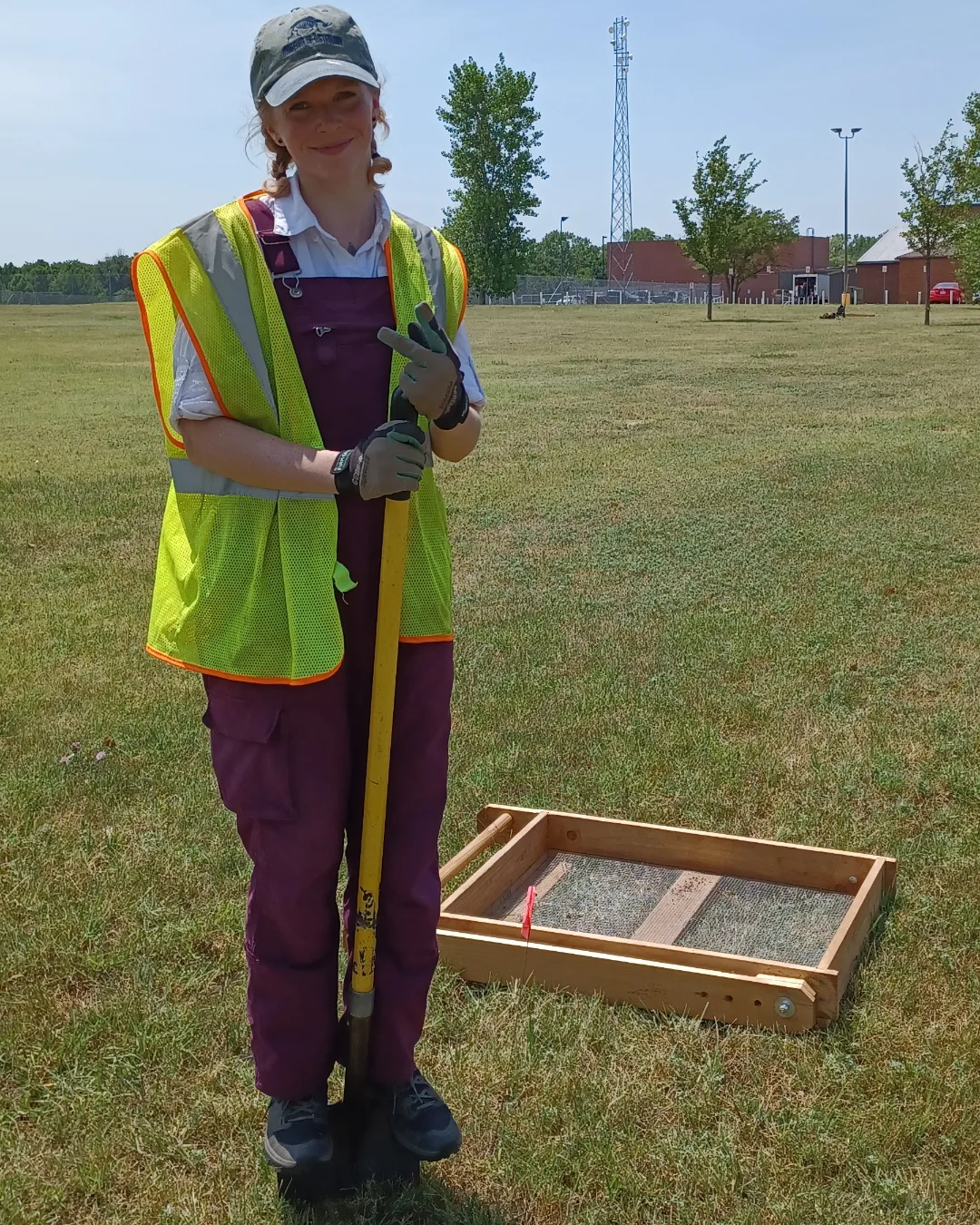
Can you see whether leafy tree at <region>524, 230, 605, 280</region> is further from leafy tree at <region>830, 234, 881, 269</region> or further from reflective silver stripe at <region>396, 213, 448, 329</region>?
reflective silver stripe at <region>396, 213, 448, 329</region>

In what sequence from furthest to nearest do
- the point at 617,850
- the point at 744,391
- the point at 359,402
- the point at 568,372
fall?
the point at 568,372 < the point at 744,391 < the point at 617,850 < the point at 359,402

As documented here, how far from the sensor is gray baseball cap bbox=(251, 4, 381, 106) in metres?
2.54

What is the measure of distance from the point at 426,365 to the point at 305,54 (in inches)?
24.9

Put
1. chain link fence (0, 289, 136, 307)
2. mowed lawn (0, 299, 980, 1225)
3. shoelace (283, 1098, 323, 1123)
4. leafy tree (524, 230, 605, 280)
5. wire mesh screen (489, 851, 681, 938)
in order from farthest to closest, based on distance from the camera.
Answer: leafy tree (524, 230, 605, 280) < chain link fence (0, 289, 136, 307) < wire mesh screen (489, 851, 681, 938) < mowed lawn (0, 299, 980, 1225) < shoelace (283, 1098, 323, 1123)

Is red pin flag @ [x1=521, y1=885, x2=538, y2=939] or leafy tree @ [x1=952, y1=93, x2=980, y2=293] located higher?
leafy tree @ [x1=952, y1=93, x2=980, y2=293]

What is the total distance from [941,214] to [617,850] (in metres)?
39.3

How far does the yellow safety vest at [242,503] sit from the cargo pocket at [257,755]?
2.7 inches

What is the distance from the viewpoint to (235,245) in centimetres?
259

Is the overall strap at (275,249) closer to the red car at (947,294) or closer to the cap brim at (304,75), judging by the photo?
the cap brim at (304,75)

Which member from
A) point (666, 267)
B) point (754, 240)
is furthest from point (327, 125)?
point (666, 267)

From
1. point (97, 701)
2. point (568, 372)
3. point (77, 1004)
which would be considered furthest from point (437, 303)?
point (568, 372)

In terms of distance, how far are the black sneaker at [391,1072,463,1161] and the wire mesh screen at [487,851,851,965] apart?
113cm

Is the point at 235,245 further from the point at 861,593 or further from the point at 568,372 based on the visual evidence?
the point at 568,372

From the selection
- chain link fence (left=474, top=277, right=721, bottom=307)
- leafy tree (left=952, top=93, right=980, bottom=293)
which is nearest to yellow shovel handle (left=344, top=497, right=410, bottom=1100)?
leafy tree (left=952, top=93, right=980, bottom=293)
